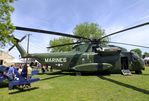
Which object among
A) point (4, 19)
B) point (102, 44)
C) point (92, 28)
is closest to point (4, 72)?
point (4, 19)

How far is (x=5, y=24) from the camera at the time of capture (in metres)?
17.3

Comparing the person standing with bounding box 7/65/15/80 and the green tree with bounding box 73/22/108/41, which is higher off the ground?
the green tree with bounding box 73/22/108/41

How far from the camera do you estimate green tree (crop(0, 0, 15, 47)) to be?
16686 mm

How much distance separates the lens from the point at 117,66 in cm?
2258

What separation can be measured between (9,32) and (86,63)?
30.1 ft

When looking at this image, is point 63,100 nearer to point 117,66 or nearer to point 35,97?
point 35,97

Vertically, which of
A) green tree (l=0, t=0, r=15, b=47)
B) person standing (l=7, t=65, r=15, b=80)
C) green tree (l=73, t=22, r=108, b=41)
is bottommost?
person standing (l=7, t=65, r=15, b=80)

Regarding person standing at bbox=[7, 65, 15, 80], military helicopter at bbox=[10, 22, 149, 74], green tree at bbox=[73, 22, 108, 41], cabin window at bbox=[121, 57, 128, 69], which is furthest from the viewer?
green tree at bbox=[73, 22, 108, 41]

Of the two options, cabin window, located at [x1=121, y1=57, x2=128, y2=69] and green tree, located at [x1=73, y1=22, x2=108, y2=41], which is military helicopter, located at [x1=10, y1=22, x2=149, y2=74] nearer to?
cabin window, located at [x1=121, y1=57, x2=128, y2=69]

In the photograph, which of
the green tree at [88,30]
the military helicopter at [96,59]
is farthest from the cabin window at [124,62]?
the green tree at [88,30]

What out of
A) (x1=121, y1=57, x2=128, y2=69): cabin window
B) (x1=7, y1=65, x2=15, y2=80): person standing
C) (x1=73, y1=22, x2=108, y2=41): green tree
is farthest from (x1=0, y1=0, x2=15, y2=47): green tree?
(x1=73, y1=22, x2=108, y2=41): green tree

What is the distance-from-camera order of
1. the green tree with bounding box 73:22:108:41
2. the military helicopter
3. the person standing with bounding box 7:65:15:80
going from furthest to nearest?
the green tree with bounding box 73:22:108:41
the military helicopter
the person standing with bounding box 7:65:15:80

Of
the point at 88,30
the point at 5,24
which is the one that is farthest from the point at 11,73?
the point at 88,30

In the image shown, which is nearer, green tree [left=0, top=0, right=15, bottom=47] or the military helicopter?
green tree [left=0, top=0, right=15, bottom=47]
